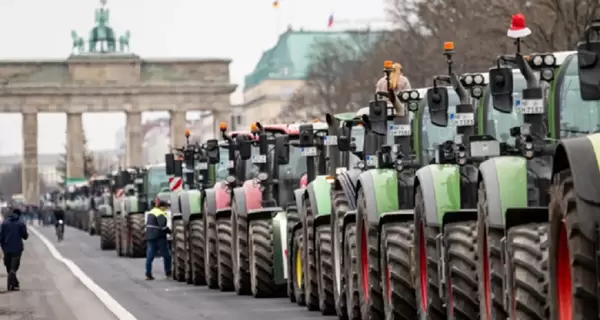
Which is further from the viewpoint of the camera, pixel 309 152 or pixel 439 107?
pixel 309 152

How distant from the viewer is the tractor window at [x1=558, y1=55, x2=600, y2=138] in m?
13.1

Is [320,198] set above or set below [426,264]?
above

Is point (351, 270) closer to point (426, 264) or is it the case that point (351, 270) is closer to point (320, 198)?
point (320, 198)

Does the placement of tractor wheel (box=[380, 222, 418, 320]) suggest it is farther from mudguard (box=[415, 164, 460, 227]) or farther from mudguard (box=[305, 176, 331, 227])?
mudguard (box=[305, 176, 331, 227])

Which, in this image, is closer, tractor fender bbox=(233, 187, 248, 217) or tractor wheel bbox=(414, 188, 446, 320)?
tractor wheel bbox=(414, 188, 446, 320)

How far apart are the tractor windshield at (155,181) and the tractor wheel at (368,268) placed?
3328 cm

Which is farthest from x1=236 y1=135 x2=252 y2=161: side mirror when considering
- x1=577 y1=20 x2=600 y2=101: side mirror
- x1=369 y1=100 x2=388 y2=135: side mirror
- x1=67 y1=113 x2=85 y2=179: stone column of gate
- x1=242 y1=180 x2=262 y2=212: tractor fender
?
x1=67 y1=113 x2=85 y2=179: stone column of gate

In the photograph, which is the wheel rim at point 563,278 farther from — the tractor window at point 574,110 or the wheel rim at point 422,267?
the wheel rim at point 422,267

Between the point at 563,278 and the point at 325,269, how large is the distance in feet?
32.0

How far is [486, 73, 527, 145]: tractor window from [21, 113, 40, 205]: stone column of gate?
145m

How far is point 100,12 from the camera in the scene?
17000 cm

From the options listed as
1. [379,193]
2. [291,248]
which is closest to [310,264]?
[291,248]

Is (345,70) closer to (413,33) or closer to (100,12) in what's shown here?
(413,33)

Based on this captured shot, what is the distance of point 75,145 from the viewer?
531 feet
